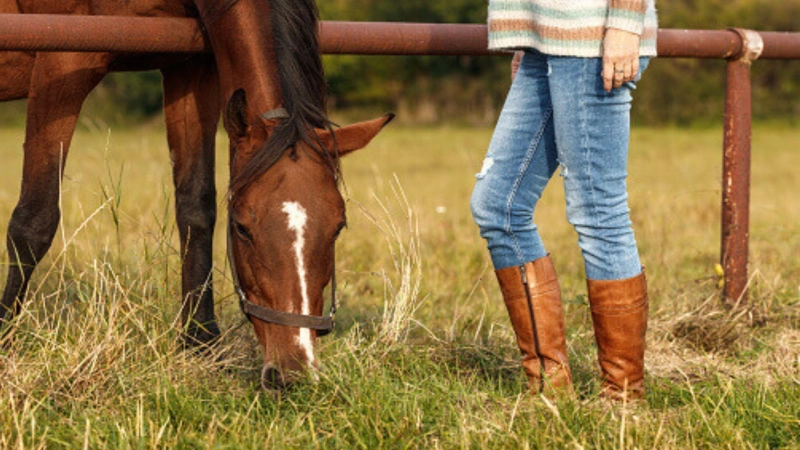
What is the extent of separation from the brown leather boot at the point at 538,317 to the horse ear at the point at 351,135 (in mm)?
642

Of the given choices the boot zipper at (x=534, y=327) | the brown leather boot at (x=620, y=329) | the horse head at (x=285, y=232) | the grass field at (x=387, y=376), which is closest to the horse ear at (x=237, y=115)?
the horse head at (x=285, y=232)

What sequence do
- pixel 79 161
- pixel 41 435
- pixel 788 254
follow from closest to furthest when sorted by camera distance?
1. pixel 41 435
2. pixel 788 254
3. pixel 79 161

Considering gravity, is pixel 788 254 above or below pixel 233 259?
below

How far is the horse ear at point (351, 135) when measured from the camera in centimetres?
314

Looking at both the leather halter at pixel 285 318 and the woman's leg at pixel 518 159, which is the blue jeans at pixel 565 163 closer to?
the woman's leg at pixel 518 159

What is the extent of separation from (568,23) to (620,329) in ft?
3.28

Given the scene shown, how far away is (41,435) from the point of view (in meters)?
2.71

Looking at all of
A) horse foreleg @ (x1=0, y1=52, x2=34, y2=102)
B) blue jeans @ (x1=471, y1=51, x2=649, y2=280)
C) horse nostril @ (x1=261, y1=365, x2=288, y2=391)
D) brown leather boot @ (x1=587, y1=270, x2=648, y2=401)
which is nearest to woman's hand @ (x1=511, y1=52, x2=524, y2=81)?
blue jeans @ (x1=471, y1=51, x2=649, y2=280)

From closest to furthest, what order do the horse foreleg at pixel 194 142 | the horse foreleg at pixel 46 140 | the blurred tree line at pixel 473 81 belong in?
the horse foreleg at pixel 46 140
the horse foreleg at pixel 194 142
the blurred tree line at pixel 473 81

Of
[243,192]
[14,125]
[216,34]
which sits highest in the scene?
[216,34]

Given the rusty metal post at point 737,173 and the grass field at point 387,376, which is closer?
the grass field at point 387,376

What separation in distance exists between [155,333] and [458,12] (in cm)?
2464

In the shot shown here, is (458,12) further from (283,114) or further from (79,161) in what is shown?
(283,114)

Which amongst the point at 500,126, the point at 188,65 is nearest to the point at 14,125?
the point at 188,65
